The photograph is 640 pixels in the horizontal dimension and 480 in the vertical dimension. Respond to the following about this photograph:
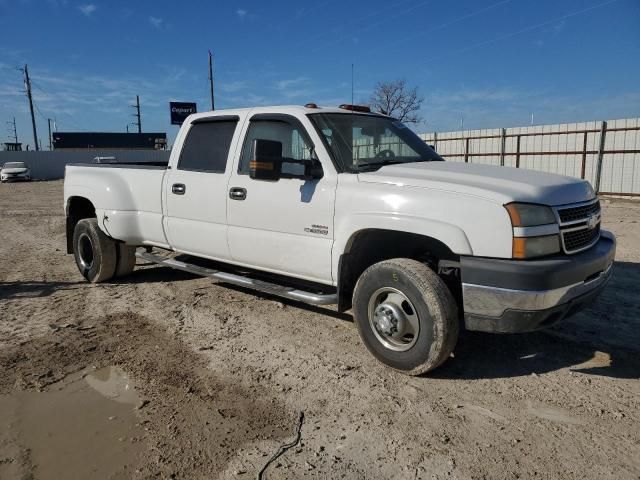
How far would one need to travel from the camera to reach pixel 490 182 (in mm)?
3402

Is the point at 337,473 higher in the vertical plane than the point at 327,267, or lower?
lower

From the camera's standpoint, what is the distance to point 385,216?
3.54m

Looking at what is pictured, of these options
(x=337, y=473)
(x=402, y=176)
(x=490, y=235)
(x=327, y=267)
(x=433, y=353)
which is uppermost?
(x=402, y=176)

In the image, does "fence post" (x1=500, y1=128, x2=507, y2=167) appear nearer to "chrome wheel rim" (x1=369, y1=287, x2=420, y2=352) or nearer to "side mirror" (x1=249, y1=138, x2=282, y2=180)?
"side mirror" (x1=249, y1=138, x2=282, y2=180)

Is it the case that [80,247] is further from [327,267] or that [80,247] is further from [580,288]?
[580,288]

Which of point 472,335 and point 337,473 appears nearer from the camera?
point 337,473

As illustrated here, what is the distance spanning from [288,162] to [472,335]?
2.25 m

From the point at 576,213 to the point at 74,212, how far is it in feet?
20.0

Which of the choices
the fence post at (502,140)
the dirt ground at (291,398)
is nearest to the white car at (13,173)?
the fence post at (502,140)

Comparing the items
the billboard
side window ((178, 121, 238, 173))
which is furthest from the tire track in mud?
the billboard

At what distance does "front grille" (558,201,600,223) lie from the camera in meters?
3.31

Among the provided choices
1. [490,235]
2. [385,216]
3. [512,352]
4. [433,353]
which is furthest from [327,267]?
[512,352]

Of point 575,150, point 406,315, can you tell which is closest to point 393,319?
point 406,315

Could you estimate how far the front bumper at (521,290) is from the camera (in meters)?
3.05
